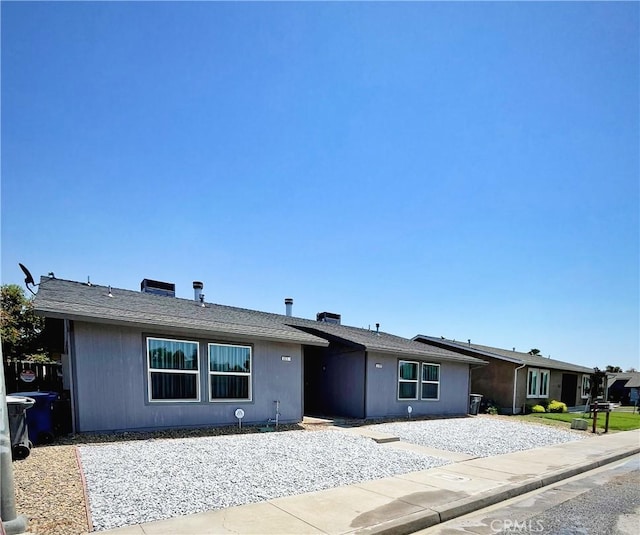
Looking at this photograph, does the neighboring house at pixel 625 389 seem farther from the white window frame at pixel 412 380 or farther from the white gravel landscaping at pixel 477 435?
the white window frame at pixel 412 380

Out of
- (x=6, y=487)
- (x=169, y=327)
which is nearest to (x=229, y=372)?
(x=169, y=327)

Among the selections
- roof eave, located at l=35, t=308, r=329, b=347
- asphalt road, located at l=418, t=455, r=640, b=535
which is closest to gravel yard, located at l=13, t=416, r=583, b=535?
asphalt road, located at l=418, t=455, r=640, b=535

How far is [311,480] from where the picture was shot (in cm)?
609

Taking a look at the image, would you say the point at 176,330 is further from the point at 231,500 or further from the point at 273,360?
the point at 231,500

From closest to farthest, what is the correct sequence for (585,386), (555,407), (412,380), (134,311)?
(134,311)
(412,380)
(555,407)
(585,386)

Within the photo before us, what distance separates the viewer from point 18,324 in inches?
761

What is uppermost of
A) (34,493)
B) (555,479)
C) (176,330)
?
(176,330)

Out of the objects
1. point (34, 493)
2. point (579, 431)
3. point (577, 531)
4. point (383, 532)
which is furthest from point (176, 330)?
point (579, 431)

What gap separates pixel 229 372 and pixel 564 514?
7705 mm

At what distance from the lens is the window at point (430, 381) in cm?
1573

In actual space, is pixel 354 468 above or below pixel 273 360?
below

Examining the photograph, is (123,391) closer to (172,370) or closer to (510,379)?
(172,370)

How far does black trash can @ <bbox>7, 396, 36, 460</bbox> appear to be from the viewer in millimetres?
6270

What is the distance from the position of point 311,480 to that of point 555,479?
15.5 ft
